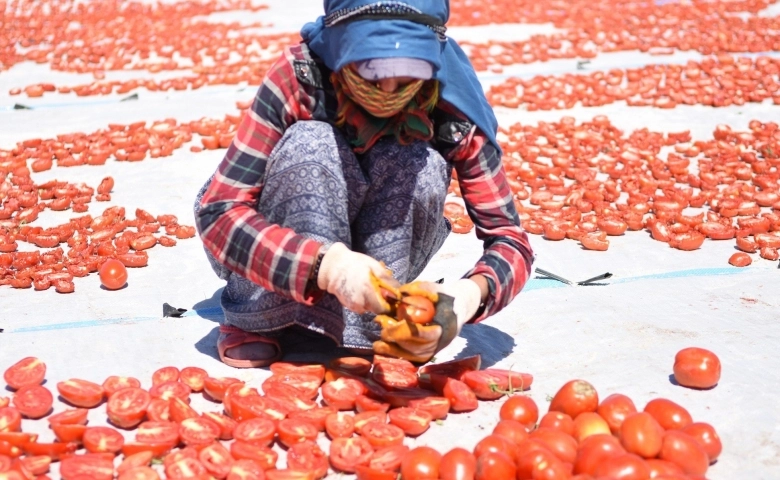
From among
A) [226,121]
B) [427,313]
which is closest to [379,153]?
[427,313]

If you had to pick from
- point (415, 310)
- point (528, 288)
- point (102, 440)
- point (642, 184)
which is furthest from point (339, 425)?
point (642, 184)

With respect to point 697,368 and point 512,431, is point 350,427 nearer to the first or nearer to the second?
point 512,431

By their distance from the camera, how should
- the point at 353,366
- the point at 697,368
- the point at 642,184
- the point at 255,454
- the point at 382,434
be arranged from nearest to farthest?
the point at 255,454 → the point at 382,434 → the point at 697,368 → the point at 353,366 → the point at 642,184

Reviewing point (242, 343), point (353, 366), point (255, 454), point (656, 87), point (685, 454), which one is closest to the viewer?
point (685, 454)

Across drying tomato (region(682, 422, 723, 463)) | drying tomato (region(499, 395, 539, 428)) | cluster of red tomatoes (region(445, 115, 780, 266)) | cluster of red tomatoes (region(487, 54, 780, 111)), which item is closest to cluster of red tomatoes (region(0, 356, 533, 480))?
drying tomato (region(499, 395, 539, 428))

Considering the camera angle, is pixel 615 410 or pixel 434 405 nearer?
pixel 615 410

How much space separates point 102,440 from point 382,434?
660 millimetres

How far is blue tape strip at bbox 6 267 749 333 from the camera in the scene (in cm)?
275

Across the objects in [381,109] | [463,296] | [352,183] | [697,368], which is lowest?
[697,368]

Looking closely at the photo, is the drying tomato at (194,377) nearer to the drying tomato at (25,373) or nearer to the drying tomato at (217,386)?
the drying tomato at (217,386)

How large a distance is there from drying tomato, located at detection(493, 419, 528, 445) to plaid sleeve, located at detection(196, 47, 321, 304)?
0.58 metres

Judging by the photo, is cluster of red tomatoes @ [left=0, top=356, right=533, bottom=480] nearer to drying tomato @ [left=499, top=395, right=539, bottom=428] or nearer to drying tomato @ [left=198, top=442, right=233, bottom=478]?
drying tomato @ [left=198, top=442, right=233, bottom=478]

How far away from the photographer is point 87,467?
1.91 m

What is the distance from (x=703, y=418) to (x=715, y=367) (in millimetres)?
175
